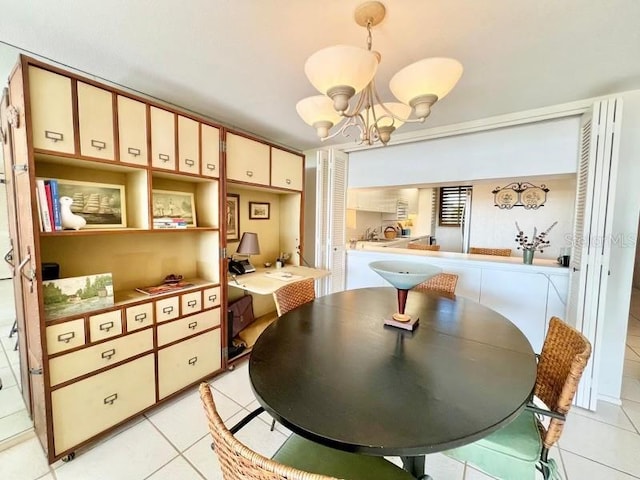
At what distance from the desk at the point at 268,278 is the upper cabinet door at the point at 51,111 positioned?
56.9 inches

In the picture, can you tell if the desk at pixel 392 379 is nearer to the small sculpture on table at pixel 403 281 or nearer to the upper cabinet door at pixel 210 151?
the small sculpture on table at pixel 403 281

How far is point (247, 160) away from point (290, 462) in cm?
227

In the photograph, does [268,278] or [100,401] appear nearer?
[100,401]

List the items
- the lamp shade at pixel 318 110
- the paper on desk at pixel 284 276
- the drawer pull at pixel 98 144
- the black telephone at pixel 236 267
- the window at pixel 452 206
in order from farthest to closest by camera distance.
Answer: the window at pixel 452 206 < the black telephone at pixel 236 267 < the paper on desk at pixel 284 276 < the drawer pull at pixel 98 144 < the lamp shade at pixel 318 110

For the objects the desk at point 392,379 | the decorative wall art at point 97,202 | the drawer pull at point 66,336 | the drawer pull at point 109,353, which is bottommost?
the drawer pull at point 109,353

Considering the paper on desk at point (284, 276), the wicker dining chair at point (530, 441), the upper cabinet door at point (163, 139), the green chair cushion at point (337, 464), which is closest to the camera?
the green chair cushion at point (337, 464)

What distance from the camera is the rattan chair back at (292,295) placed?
6.25 feet

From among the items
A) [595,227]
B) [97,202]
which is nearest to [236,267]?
[97,202]

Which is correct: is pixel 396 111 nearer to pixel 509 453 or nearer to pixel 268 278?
pixel 509 453

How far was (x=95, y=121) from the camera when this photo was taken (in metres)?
1.58

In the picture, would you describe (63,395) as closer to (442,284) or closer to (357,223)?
(442,284)

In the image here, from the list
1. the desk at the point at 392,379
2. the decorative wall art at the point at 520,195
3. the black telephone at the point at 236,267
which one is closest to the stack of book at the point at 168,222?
the black telephone at the point at 236,267

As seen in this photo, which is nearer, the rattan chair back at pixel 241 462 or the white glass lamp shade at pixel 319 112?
the rattan chair back at pixel 241 462

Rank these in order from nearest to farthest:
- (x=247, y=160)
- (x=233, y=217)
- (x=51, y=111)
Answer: (x=51, y=111), (x=247, y=160), (x=233, y=217)
